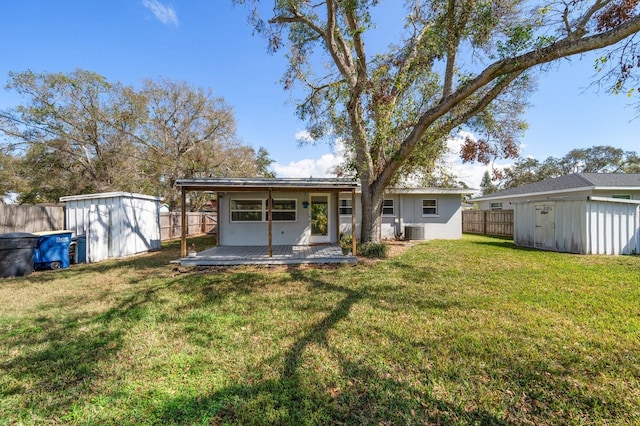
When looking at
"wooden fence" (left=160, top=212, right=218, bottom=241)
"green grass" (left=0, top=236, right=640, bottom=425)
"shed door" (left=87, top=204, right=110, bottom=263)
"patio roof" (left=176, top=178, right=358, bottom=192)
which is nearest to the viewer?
"green grass" (left=0, top=236, right=640, bottom=425)

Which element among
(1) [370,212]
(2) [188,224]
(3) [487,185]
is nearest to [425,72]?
(1) [370,212]

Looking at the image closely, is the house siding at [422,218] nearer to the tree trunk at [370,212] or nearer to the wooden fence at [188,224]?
the tree trunk at [370,212]

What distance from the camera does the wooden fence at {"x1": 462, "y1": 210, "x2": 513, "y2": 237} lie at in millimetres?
16078

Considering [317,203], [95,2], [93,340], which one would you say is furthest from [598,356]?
[95,2]

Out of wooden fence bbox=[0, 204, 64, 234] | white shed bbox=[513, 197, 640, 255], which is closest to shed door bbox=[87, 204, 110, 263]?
wooden fence bbox=[0, 204, 64, 234]

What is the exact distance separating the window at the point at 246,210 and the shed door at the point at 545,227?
11.8m

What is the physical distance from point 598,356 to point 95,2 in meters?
14.9

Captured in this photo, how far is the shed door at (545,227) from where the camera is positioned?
10.5 meters

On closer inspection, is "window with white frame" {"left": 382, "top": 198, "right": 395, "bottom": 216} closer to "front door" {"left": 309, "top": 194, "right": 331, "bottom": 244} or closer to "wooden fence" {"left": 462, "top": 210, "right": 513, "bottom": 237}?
"front door" {"left": 309, "top": 194, "right": 331, "bottom": 244}

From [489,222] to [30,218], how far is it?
2299 cm

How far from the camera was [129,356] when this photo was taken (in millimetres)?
3215

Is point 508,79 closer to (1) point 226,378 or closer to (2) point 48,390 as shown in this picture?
(1) point 226,378

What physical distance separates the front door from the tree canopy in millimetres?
12278

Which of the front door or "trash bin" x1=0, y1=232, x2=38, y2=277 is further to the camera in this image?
the front door
